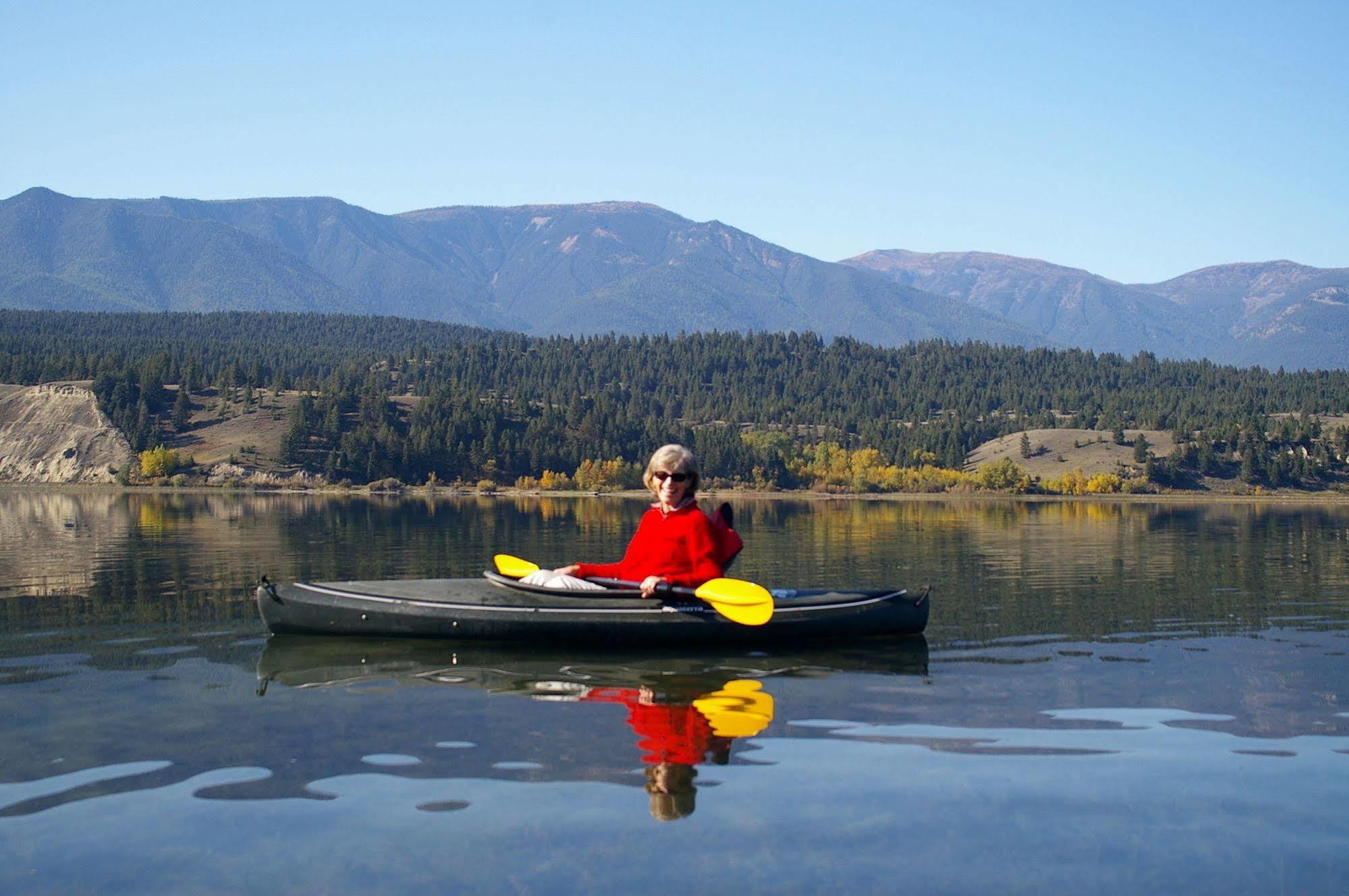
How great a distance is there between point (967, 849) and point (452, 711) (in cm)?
794

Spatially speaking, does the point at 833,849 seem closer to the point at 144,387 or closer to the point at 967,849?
the point at 967,849

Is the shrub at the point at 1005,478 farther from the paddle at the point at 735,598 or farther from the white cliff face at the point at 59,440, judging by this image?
the paddle at the point at 735,598

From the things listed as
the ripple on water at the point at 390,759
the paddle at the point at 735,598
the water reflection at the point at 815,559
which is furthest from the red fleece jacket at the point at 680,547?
the ripple on water at the point at 390,759

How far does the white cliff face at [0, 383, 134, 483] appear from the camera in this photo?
165 metres

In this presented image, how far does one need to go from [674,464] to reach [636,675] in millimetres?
3412

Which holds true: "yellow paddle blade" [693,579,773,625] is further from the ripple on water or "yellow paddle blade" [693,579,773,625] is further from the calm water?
the ripple on water

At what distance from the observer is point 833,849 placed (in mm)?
11281

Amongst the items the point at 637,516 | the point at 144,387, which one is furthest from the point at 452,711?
the point at 144,387

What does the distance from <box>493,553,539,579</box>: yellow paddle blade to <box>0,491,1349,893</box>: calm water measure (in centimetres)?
252

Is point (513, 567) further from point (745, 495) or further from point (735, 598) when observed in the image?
point (745, 495)

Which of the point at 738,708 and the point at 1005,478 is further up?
the point at 738,708

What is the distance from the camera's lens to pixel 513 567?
24.6 metres

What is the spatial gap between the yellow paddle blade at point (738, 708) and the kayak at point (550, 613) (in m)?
2.44

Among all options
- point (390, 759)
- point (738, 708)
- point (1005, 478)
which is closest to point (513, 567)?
point (738, 708)
